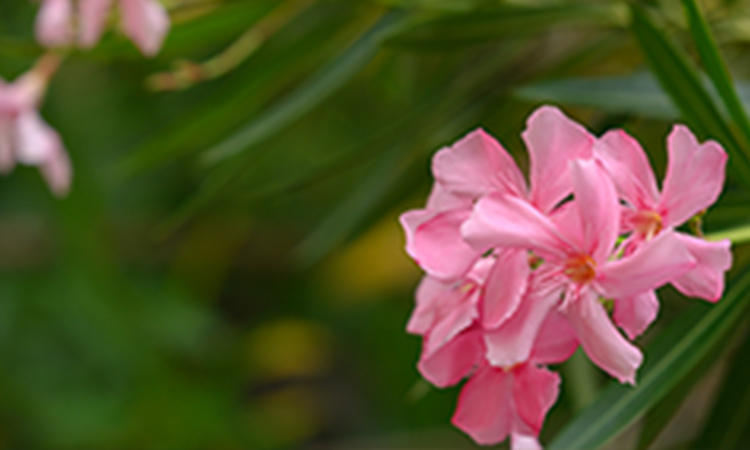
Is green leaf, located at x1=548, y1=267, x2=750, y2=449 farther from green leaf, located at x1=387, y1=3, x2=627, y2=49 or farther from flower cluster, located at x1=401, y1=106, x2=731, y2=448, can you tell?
green leaf, located at x1=387, y1=3, x2=627, y2=49

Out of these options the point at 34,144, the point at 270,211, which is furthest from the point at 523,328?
the point at 270,211

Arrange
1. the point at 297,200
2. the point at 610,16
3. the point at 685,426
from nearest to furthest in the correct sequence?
the point at 610,16 < the point at 685,426 < the point at 297,200

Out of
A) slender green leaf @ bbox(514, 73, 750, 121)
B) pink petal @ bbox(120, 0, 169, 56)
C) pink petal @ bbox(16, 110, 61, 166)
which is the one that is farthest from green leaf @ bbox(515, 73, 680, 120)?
pink petal @ bbox(16, 110, 61, 166)

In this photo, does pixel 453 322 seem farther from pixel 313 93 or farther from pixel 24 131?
pixel 24 131


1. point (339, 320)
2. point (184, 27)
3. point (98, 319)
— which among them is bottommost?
point (339, 320)

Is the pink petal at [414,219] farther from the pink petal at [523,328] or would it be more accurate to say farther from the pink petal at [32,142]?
the pink petal at [32,142]

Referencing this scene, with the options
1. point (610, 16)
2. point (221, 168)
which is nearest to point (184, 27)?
point (221, 168)

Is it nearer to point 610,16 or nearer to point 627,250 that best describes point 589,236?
point 627,250
